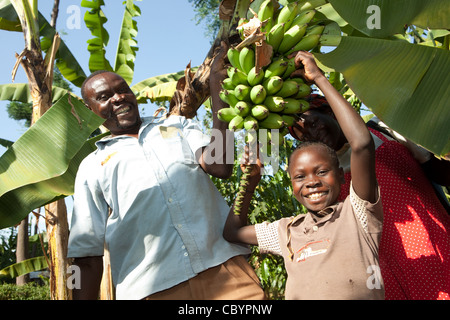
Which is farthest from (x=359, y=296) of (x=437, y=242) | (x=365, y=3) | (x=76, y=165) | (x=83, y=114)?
(x=76, y=165)

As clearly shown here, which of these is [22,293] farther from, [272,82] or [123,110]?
[272,82]

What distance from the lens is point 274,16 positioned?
195 cm

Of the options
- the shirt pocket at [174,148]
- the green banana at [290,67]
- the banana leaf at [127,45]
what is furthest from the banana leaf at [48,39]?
the green banana at [290,67]

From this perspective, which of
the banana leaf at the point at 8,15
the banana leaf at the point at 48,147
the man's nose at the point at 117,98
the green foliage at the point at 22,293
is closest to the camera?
the man's nose at the point at 117,98

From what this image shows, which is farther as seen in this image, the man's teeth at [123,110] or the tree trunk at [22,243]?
the tree trunk at [22,243]

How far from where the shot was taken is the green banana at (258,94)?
5.67ft

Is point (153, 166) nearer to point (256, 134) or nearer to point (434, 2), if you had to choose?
point (256, 134)

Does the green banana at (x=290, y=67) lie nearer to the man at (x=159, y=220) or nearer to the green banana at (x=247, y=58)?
the green banana at (x=247, y=58)

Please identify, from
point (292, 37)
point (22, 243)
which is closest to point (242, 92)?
point (292, 37)

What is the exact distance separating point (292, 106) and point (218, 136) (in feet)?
1.47

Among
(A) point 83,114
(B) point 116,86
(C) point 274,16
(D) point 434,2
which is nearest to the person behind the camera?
(C) point 274,16

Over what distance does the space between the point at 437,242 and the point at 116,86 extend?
1786 mm

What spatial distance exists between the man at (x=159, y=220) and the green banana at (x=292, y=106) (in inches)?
15.3
